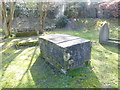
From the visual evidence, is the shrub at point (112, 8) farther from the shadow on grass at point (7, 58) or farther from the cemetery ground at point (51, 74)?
the shadow on grass at point (7, 58)

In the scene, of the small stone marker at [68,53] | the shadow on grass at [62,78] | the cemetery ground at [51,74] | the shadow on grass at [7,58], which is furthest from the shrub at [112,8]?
the shadow on grass at [7,58]

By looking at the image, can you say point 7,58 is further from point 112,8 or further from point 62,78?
point 112,8

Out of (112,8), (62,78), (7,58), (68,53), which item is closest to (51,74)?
(62,78)

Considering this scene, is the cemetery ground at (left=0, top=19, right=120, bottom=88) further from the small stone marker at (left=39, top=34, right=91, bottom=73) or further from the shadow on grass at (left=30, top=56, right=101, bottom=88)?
the small stone marker at (left=39, top=34, right=91, bottom=73)

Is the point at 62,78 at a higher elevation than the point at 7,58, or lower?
lower

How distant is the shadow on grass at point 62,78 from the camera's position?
3.31 m

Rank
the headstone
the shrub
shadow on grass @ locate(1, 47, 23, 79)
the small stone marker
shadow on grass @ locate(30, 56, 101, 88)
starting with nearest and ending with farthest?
shadow on grass @ locate(30, 56, 101, 88)
the small stone marker
shadow on grass @ locate(1, 47, 23, 79)
the headstone
the shrub

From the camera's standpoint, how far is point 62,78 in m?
3.61

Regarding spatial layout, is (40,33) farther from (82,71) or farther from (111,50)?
(82,71)

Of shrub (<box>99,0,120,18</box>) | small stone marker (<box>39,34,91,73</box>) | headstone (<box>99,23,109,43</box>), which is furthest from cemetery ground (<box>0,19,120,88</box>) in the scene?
shrub (<box>99,0,120,18</box>)

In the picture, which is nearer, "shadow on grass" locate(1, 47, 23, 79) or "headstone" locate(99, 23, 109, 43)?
"shadow on grass" locate(1, 47, 23, 79)

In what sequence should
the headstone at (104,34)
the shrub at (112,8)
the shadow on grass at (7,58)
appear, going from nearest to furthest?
the shadow on grass at (7,58) < the headstone at (104,34) < the shrub at (112,8)

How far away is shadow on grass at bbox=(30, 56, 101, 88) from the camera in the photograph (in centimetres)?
331

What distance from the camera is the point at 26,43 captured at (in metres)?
6.85
